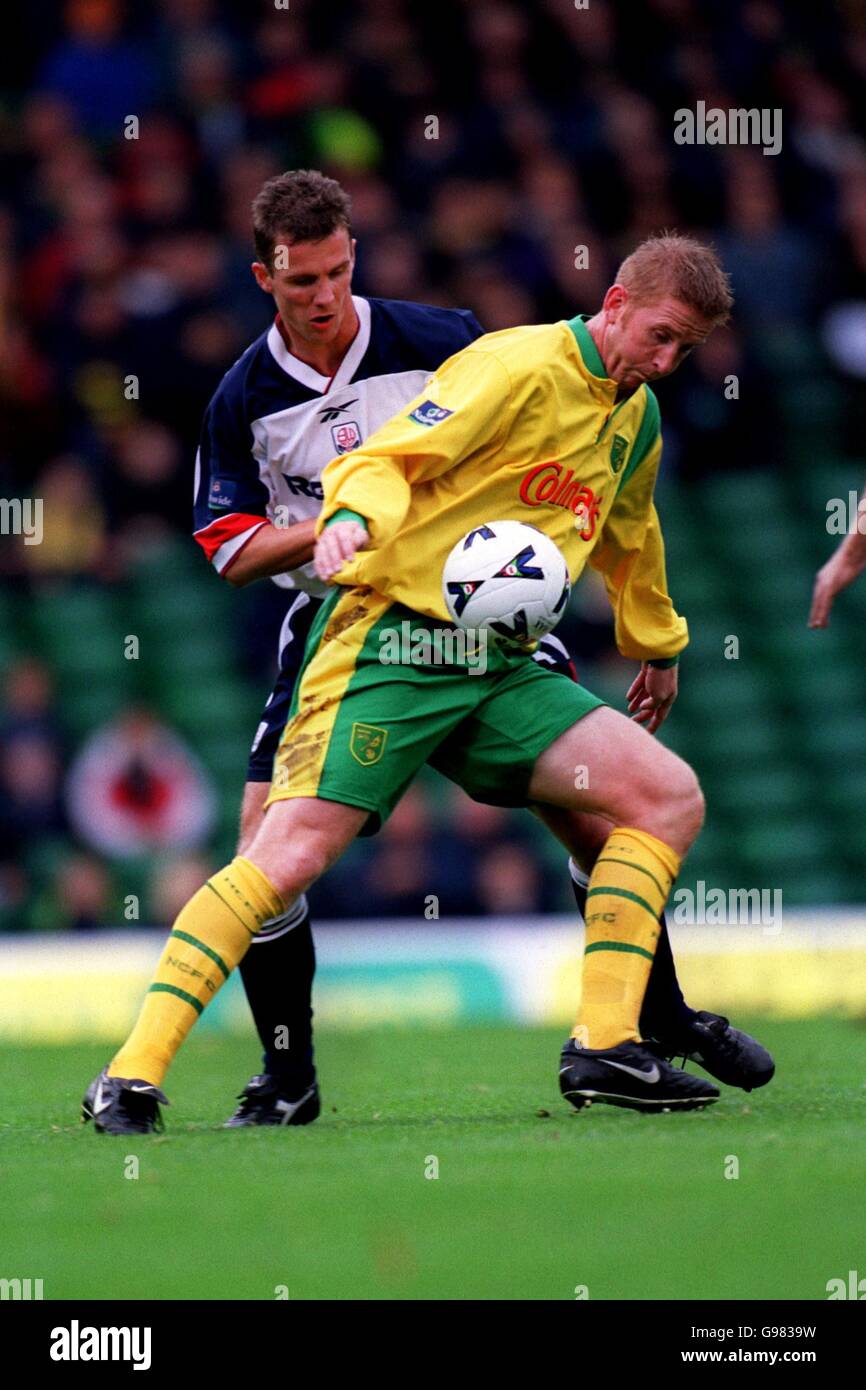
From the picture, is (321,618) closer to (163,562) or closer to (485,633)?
(485,633)

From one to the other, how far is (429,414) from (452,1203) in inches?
71.5

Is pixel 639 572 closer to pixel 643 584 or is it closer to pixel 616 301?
pixel 643 584

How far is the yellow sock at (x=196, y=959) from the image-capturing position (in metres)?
4.76

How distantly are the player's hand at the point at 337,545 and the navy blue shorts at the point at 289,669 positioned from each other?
890mm

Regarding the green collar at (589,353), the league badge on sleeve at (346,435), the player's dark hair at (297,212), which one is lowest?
the league badge on sleeve at (346,435)

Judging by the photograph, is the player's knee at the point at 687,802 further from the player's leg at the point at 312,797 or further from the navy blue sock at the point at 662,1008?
the player's leg at the point at 312,797

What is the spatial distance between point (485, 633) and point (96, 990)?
544 cm

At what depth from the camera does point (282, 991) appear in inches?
216

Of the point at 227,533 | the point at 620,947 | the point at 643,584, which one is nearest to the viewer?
the point at 620,947

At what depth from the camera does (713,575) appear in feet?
41.8

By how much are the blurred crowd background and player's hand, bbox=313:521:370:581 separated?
6235 millimetres

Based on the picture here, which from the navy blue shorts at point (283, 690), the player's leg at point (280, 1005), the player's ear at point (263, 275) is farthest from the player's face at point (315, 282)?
the player's leg at point (280, 1005)

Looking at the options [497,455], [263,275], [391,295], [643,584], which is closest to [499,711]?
[497,455]

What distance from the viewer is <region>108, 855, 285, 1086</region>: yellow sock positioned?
476 cm
